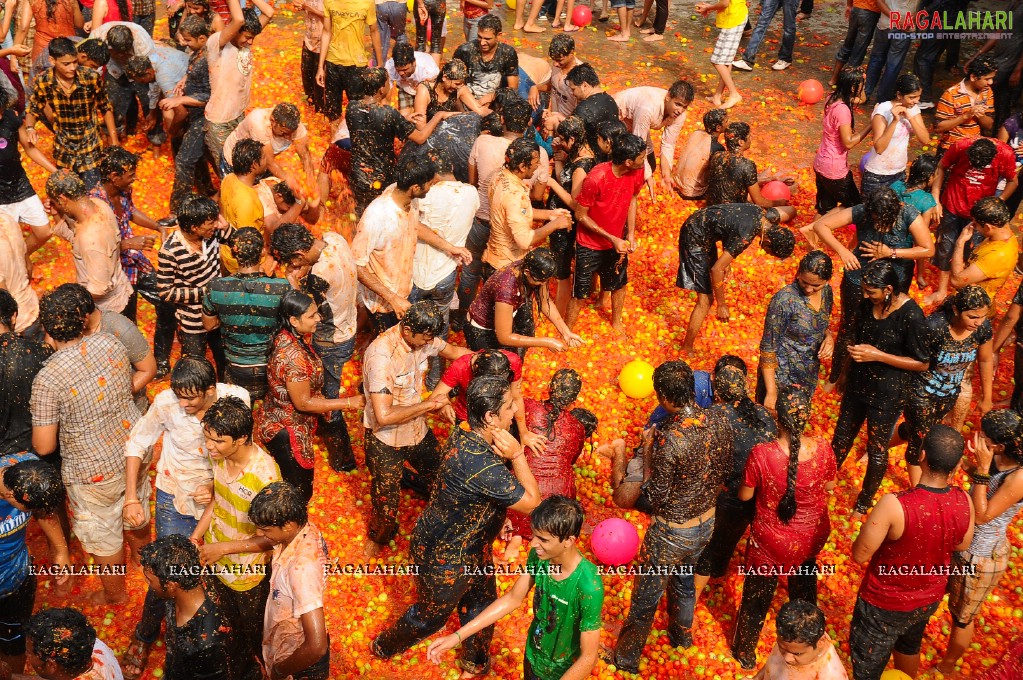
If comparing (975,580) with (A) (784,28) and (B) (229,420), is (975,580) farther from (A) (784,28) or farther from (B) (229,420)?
(A) (784,28)

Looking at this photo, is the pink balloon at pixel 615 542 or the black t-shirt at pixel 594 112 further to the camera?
the black t-shirt at pixel 594 112

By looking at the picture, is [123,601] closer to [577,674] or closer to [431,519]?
Answer: [431,519]

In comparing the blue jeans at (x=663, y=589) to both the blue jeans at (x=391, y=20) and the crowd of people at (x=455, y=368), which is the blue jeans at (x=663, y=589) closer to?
the crowd of people at (x=455, y=368)

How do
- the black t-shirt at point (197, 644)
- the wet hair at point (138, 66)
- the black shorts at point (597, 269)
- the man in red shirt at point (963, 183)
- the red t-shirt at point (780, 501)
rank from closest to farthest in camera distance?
the black t-shirt at point (197, 644) → the red t-shirt at point (780, 501) → the black shorts at point (597, 269) → the man in red shirt at point (963, 183) → the wet hair at point (138, 66)

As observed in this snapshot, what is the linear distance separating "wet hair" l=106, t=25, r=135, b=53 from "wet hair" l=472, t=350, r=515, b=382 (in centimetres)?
638

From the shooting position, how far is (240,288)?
22.3 ft

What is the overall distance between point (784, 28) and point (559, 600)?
11.1 metres

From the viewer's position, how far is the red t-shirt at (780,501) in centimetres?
571

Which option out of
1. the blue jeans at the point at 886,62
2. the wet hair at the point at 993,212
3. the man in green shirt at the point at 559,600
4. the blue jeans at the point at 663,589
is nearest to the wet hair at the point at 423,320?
the man in green shirt at the point at 559,600

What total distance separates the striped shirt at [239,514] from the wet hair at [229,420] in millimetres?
227

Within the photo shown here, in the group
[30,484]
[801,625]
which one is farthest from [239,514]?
[801,625]

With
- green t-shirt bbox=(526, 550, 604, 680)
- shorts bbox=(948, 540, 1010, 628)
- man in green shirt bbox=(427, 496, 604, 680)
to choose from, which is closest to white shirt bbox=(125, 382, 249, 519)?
man in green shirt bbox=(427, 496, 604, 680)

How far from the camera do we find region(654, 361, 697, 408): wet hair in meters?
5.79

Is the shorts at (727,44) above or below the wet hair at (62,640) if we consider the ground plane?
above
